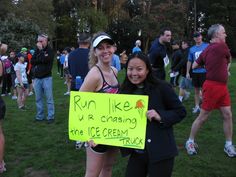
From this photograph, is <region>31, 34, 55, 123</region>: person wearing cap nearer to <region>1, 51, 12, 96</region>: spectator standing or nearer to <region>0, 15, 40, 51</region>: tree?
<region>1, 51, 12, 96</region>: spectator standing

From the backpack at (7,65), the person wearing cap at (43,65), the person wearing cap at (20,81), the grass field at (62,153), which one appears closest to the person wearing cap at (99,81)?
the grass field at (62,153)

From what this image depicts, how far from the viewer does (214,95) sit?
17.4ft

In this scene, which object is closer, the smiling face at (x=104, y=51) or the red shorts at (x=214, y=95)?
the smiling face at (x=104, y=51)

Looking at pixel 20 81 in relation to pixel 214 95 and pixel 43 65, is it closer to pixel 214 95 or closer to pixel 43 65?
pixel 43 65

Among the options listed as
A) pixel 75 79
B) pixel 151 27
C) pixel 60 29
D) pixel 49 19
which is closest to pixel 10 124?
pixel 75 79

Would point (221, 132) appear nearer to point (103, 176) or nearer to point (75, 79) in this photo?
point (75, 79)

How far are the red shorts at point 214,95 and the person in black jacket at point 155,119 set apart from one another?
8.00 ft

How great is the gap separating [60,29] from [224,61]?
139ft

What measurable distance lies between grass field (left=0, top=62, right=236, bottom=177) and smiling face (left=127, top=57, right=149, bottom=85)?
7.46 feet

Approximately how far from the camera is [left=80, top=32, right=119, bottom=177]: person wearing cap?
134 inches

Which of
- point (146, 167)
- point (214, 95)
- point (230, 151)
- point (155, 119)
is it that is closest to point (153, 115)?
point (155, 119)

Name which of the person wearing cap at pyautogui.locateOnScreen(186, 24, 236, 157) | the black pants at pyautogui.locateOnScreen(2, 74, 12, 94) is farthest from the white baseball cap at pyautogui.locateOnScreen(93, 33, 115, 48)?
the black pants at pyautogui.locateOnScreen(2, 74, 12, 94)

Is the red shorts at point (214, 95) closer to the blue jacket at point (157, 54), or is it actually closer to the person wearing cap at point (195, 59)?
the blue jacket at point (157, 54)

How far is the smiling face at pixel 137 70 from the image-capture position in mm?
2998
